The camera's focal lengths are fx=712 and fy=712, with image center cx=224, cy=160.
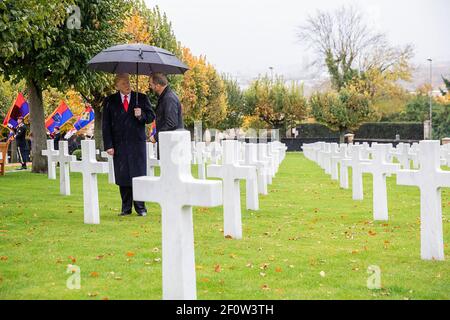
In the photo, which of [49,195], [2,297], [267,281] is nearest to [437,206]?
[267,281]

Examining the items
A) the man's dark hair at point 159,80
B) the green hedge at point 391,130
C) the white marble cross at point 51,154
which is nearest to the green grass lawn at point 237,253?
the white marble cross at point 51,154

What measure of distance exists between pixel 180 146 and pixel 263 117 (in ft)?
197

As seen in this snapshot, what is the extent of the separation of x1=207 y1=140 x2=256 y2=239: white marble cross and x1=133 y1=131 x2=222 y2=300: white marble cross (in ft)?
12.9

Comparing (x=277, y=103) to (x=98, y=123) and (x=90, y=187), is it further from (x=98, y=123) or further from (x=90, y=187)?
(x=90, y=187)

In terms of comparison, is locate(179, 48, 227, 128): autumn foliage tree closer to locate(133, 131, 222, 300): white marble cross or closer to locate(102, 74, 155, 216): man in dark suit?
locate(102, 74, 155, 216): man in dark suit

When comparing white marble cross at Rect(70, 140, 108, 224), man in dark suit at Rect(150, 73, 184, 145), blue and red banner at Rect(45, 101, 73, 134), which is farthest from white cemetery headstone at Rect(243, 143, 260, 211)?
blue and red banner at Rect(45, 101, 73, 134)

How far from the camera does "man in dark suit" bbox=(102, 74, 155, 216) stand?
11148 millimetres

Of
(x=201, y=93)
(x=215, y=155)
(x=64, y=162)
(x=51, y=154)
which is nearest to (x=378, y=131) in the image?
(x=201, y=93)

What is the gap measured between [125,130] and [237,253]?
3770 mm

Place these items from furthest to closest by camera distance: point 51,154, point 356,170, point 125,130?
point 51,154 < point 356,170 < point 125,130

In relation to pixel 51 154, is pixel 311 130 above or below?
above

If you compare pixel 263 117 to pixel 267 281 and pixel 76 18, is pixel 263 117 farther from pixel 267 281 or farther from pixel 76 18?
pixel 267 281

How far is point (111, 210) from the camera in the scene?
12.5 metres

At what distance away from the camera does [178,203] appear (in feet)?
17.2
